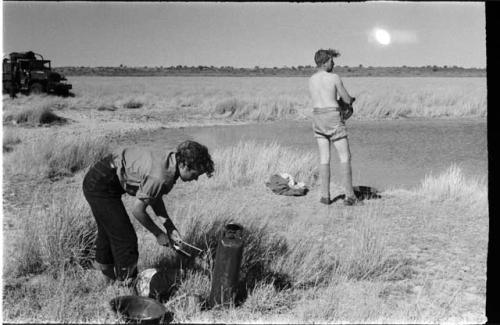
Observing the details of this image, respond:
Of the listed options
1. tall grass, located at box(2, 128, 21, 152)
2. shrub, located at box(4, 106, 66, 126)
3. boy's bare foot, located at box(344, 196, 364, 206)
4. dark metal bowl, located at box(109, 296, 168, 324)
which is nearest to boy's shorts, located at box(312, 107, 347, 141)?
boy's bare foot, located at box(344, 196, 364, 206)

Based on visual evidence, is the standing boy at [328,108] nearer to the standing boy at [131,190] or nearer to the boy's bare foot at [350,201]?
the boy's bare foot at [350,201]

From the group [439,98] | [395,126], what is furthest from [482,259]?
[439,98]

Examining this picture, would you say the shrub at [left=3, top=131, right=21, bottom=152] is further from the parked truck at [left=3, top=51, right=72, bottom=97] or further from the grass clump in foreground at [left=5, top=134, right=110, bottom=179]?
the parked truck at [left=3, top=51, right=72, bottom=97]

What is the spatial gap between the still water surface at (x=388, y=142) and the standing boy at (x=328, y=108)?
2.44 metres

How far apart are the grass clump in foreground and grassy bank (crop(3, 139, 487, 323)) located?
1575mm

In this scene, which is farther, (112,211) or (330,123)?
(330,123)

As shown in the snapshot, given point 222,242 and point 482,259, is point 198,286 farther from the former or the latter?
point 482,259

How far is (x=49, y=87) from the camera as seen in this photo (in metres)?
21.0

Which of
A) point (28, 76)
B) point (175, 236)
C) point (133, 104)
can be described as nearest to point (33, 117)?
point (133, 104)

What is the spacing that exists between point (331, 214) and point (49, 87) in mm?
17267

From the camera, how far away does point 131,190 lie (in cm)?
377

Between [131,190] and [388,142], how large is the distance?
30.6 ft

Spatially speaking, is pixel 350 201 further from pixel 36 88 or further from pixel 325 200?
pixel 36 88

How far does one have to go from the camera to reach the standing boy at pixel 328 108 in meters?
6.08
